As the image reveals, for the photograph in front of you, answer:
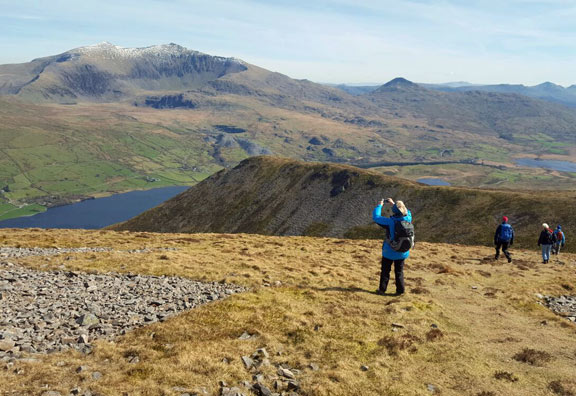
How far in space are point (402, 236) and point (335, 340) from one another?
21.7ft

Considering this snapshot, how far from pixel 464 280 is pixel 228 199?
126m

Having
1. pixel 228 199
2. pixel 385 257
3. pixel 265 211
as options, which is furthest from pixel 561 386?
pixel 228 199

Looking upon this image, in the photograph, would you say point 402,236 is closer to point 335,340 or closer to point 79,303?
point 335,340

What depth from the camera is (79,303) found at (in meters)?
17.3

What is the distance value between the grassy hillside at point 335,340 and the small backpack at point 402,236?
9.42 feet

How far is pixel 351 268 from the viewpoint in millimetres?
28484

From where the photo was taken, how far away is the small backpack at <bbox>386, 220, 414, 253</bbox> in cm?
1838

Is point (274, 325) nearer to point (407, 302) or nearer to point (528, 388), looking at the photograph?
point (407, 302)

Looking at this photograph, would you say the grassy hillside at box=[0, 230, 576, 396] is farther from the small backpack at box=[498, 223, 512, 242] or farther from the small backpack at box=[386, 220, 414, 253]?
the small backpack at box=[498, 223, 512, 242]

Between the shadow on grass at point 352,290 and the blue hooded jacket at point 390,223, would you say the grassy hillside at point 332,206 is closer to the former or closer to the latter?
the shadow on grass at point 352,290

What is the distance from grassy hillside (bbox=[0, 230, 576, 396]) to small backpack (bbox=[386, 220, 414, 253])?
2.87m

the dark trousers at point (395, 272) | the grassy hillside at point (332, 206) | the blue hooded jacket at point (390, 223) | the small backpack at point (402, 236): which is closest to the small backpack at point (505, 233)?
the dark trousers at point (395, 272)

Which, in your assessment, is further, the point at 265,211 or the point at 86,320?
the point at 265,211

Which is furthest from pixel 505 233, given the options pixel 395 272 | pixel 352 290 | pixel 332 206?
pixel 332 206
